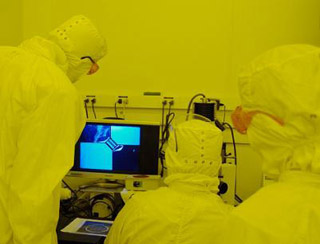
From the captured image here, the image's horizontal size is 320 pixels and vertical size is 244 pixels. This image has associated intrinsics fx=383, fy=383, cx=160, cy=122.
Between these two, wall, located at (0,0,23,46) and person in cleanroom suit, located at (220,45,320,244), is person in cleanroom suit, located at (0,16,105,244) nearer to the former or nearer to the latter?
person in cleanroom suit, located at (220,45,320,244)

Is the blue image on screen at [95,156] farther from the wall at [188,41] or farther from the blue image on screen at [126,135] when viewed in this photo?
the wall at [188,41]

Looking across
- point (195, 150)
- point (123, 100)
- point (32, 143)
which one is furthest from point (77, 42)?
point (123, 100)

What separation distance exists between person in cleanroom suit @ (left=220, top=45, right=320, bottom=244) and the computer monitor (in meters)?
1.36

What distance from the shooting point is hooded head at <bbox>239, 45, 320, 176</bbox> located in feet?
2.86

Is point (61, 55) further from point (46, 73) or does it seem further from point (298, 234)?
point (298, 234)

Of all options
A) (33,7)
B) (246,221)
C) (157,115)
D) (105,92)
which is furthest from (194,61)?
(246,221)

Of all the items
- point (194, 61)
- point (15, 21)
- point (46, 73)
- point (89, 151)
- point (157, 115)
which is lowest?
point (89, 151)

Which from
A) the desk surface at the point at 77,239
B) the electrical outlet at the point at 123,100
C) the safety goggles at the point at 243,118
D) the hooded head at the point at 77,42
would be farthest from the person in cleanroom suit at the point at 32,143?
the electrical outlet at the point at 123,100

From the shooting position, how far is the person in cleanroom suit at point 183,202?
4.92 ft

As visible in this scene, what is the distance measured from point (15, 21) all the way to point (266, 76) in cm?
253

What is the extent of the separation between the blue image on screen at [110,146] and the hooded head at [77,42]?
25.1 inches

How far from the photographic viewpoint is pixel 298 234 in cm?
79

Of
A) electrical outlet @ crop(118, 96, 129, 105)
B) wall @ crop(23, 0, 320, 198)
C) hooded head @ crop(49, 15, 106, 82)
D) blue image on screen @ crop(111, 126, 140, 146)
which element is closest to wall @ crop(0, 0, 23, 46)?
wall @ crop(23, 0, 320, 198)

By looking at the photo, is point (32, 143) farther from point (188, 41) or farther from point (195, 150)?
point (188, 41)
